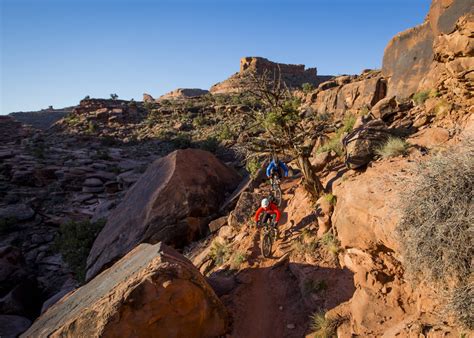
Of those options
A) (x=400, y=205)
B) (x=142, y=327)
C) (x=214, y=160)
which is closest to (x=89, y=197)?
(x=214, y=160)

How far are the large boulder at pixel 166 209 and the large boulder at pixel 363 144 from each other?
5889 millimetres

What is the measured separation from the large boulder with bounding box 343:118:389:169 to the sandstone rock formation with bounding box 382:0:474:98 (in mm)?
3824

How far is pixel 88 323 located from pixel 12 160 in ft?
88.2

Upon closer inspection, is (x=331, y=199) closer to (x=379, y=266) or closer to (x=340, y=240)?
(x=340, y=240)

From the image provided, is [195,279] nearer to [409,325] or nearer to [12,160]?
[409,325]

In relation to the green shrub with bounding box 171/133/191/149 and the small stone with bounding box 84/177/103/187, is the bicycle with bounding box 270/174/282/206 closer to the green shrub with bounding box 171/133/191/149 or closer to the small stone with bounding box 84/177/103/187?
the small stone with bounding box 84/177/103/187

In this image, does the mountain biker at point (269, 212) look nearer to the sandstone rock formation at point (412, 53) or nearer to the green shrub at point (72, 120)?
the sandstone rock formation at point (412, 53)

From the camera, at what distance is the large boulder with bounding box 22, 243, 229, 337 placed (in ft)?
17.2

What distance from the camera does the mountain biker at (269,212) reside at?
8727 millimetres

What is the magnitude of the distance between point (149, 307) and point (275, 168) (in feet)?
18.1

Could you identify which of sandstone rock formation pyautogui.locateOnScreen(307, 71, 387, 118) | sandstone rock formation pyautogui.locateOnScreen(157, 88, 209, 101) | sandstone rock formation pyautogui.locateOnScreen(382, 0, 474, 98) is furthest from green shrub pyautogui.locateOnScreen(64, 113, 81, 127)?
sandstone rock formation pyautogui.locateOnScreen(157, 88, 209, 101)

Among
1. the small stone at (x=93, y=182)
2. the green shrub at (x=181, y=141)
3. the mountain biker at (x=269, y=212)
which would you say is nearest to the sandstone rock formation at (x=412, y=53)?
the mountain biker at (x=269, y=212)

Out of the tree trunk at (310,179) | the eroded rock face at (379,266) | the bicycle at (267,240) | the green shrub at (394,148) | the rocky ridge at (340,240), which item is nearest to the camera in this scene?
the eroded rock face at (379,266)

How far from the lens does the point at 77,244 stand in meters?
14.5
